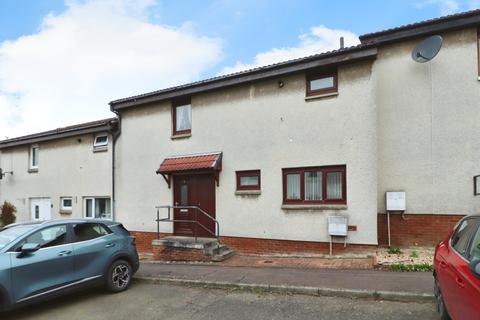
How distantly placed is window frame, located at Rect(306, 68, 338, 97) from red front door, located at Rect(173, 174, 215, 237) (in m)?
3.82

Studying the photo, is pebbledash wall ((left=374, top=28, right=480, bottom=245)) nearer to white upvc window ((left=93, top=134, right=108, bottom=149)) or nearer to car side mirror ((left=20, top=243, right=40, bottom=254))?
car side mirror ((left=20, top=243, right=40, bottom=254))

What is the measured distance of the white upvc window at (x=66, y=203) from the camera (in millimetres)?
14719

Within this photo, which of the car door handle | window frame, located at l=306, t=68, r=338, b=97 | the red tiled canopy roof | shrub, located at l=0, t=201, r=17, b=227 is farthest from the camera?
shrub, located at l=0, t=201, r=17, b=227

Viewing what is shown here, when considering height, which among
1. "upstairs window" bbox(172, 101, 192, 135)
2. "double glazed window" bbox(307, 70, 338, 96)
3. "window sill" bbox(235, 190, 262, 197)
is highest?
"double glazed window" bbox(307, 70, 338, 96)

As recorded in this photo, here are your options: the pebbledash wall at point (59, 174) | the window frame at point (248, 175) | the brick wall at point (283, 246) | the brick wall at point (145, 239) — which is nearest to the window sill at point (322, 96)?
the window frame at point (248, 175)

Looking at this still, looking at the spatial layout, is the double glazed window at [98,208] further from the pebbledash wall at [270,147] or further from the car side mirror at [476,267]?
the car side mirror at [476,267]

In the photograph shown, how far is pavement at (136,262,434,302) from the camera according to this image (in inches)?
232

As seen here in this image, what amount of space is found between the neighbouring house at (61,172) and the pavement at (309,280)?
20.9ft

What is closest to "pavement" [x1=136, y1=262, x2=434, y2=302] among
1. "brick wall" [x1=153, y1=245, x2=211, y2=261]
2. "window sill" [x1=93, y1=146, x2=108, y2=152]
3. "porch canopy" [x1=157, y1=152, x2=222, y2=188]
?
"brick wall" [x1=153, y1=245, x2=211, y2=261]

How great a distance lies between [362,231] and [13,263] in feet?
23.4

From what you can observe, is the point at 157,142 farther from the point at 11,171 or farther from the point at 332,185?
the point at 11,171

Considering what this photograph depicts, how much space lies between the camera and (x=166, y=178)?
1168cm

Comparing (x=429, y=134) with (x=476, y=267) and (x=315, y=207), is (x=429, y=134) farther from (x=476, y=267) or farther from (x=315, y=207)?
(x=476, y=267)

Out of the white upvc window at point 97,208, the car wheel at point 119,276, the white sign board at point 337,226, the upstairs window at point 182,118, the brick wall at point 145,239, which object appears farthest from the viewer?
the white upvc window at point 97,208
